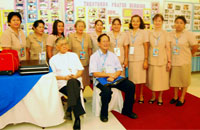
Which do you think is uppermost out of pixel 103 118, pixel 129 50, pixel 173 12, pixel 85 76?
pixel 173 12

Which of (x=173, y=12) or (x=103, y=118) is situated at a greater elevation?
(x=173, y=12)

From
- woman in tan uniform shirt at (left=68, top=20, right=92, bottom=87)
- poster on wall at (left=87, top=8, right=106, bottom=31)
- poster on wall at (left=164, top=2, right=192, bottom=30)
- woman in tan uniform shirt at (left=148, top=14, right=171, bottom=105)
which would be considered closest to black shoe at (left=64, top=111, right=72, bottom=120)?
woman in tan uniform shirt at (left=68, top=20, right=92, bottom=87)

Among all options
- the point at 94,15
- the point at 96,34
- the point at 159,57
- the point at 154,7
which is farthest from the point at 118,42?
the point at 154,7

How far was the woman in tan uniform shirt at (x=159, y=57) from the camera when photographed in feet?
9.90

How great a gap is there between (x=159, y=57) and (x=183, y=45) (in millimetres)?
434

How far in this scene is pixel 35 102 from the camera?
2.29 metres

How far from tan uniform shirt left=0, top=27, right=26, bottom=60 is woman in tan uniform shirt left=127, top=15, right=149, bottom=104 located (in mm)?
1740

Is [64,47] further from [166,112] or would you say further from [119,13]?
[119,13]

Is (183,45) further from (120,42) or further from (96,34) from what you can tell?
(96,34)

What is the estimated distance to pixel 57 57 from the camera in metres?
2.66

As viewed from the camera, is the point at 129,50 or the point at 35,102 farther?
the point at 129,50

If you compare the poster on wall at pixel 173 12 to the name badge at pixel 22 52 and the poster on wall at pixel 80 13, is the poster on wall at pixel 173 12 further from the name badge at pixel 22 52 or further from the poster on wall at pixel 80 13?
the name badge at pixel 22 52

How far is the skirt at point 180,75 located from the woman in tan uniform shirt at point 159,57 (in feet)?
0.33

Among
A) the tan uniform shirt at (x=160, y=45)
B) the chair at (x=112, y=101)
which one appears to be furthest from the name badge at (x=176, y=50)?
the chair at (x=112, y=101)
